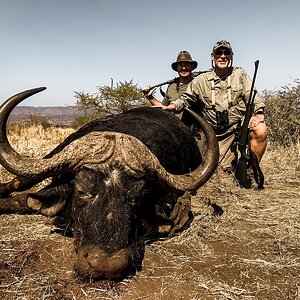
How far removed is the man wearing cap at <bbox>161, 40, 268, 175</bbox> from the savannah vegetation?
130cm

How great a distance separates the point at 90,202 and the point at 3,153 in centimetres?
93

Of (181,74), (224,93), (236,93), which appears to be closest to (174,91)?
(181,74)

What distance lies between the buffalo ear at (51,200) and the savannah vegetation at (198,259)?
→ 0.28 m

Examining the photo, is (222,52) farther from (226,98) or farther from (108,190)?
(108,190)

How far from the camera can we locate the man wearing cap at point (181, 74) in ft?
24.2

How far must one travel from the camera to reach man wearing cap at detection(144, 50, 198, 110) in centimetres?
739

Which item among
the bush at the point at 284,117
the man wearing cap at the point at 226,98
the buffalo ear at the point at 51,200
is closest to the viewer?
the buffalo ear at the point at 51,200

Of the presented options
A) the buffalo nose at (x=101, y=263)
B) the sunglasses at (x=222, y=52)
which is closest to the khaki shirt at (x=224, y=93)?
the sunglasses at (x=222, y=52)

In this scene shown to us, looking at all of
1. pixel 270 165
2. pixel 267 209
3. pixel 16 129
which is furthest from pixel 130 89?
pixel 267 209

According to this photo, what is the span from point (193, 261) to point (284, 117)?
28.7ft

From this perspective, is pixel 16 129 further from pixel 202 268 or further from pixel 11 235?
pixel 202 268

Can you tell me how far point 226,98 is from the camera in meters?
6.05

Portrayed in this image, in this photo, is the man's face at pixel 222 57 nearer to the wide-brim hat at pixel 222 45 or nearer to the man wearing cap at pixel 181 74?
the wide-brim hat at pixel 222 45

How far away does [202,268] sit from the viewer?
2.97 meters
